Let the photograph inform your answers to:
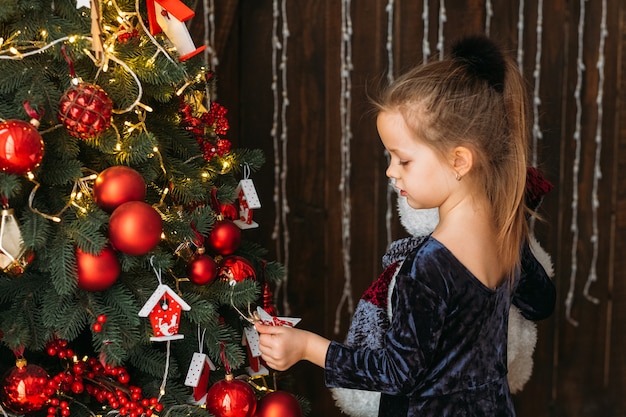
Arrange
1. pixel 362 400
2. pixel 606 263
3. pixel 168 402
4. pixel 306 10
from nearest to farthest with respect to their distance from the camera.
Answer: pixel 168 402 < pixel 362 400 < pixel 306 10 < pixel 606 263

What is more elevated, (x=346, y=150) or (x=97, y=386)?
(x=346, y=150)

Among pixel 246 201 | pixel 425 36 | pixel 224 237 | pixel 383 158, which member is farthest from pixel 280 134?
pixel 224 237

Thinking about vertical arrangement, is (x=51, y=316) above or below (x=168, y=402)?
above

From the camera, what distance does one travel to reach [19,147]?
115 centimetres

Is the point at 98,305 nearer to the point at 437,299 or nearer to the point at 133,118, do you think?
the point at 133,118

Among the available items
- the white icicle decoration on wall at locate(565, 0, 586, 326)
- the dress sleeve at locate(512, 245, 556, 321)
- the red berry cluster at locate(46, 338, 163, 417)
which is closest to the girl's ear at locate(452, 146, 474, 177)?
the dress sleeve at locate(512, 245, 556, 321)

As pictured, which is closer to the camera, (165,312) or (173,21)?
(165,312)

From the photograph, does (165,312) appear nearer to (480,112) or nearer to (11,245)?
(11,245)

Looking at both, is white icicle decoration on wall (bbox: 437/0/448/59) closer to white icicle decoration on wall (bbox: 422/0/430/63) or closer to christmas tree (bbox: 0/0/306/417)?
white icicle decoration on wall (bbox: 422/0/430/63)

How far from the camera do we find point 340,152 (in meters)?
2.35

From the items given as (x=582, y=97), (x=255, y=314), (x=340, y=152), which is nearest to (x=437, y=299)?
(x=255, y=314)

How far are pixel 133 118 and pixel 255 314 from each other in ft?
1.40

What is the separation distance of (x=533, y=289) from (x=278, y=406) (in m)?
0.57

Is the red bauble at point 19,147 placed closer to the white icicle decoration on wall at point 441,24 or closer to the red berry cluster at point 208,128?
the red berry cluster at point 208,128
